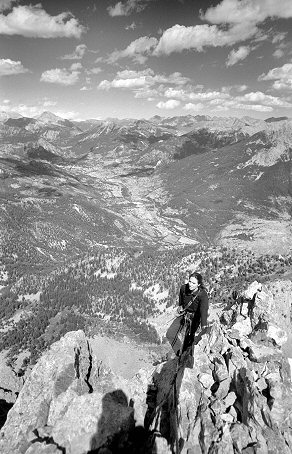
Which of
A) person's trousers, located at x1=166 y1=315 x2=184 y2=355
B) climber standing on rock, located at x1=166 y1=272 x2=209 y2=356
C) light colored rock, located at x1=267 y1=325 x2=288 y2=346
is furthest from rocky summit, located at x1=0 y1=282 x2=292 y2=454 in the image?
light colored rock, located at x1=267 y1=325 x2=288 y2=346

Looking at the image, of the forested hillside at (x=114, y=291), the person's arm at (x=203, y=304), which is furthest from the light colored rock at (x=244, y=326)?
the forested hillside at (x=114, y=291)

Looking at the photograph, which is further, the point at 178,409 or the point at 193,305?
the point at 193,305

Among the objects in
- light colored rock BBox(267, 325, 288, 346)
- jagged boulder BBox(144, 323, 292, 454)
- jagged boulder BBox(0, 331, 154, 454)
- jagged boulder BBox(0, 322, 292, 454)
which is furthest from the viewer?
light colored rock BBox(267, 325, 288, 346)

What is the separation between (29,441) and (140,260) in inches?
3877

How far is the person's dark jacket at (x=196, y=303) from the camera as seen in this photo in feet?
69.5

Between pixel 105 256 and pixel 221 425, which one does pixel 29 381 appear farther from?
pixel 105 256

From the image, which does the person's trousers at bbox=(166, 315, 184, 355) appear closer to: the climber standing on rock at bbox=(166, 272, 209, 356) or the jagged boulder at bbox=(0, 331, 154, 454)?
the climber standing on rock at bbox=(166, 272, 209, 356)

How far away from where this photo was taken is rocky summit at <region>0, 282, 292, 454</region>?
18.0 m

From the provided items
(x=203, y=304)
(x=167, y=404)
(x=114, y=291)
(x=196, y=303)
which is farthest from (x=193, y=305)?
(x=114, y=291)

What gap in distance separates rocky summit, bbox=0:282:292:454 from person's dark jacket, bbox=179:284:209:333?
2.64 metres

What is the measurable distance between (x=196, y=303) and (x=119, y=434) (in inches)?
335

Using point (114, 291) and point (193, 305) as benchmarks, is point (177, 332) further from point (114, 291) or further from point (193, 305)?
point (114, 291)

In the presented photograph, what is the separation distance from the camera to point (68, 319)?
87.0m

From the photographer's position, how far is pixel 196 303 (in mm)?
21391
